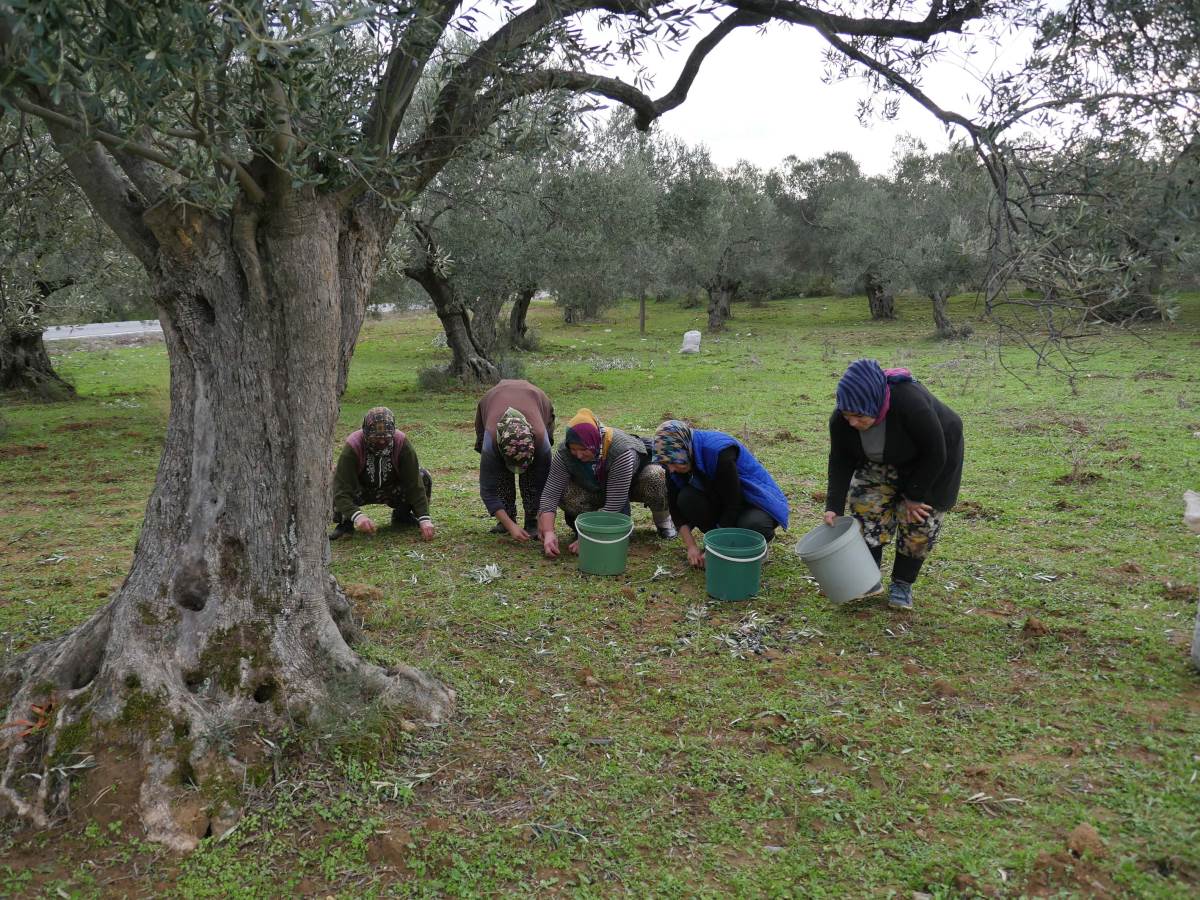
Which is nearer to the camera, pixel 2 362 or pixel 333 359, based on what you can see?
pixel 333 359

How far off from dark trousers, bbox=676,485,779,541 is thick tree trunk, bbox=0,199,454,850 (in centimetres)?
255

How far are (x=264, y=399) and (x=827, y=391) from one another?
12.7 m

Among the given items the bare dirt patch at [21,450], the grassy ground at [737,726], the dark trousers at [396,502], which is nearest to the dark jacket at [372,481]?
the dark trousers at [396,502]

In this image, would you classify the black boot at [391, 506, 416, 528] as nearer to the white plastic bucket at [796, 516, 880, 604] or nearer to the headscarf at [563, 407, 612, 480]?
the headscarf at [563, 407, 612, 480]

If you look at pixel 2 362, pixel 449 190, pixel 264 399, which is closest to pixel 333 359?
pixel 264 399

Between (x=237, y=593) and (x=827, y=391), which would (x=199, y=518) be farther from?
(x=827, y=391)

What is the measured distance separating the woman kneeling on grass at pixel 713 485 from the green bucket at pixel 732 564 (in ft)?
0.96

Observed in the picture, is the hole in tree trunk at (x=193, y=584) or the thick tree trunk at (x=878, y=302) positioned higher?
the thick tree trunk at (x=878, y=302)

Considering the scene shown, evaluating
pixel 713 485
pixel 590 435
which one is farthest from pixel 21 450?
pixel 713 485

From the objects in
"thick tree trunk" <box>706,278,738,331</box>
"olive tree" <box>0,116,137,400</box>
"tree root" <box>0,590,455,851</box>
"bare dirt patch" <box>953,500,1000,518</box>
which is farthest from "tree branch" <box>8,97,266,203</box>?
"thick tree trunk" <box>706,278,738,331</box>

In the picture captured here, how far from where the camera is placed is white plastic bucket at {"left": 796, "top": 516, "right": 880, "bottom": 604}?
15.8ft

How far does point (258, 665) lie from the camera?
3.62 m

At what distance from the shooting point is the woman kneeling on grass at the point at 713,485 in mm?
5688

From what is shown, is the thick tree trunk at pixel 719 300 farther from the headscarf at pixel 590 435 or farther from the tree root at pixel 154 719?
the tree root at pixel 154 719
